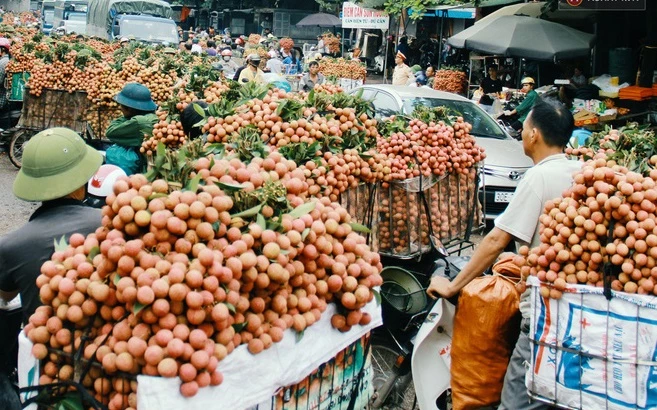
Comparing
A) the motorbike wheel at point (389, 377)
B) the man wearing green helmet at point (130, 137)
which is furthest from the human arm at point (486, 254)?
the man wearing green helmet at point (130, 137)

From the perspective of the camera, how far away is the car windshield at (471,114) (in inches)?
403

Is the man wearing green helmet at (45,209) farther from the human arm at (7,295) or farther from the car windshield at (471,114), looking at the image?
the car windshield at (471,114)

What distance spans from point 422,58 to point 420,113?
22488 mm

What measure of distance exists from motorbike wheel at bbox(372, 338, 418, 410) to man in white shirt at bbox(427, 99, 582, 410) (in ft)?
2.66

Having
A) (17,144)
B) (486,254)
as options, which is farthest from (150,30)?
(486,254)

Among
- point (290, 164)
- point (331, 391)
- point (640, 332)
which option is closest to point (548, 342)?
point (640, 332)

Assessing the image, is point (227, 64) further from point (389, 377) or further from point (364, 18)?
point (389, 377)

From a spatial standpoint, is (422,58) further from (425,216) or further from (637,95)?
(425,216)

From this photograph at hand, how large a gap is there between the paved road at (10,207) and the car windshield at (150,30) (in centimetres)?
1450

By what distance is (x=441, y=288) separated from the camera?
3.93 metres

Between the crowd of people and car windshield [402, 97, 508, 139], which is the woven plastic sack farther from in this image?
car windshield [402, 97, 508, 139]

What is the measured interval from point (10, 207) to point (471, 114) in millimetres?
6810

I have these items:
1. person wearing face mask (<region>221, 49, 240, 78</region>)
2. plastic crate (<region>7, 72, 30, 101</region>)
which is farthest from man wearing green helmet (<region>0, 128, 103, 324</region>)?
person wearing face mask (<region>221, 49, 240, 78</region>)

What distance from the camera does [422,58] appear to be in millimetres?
27906
